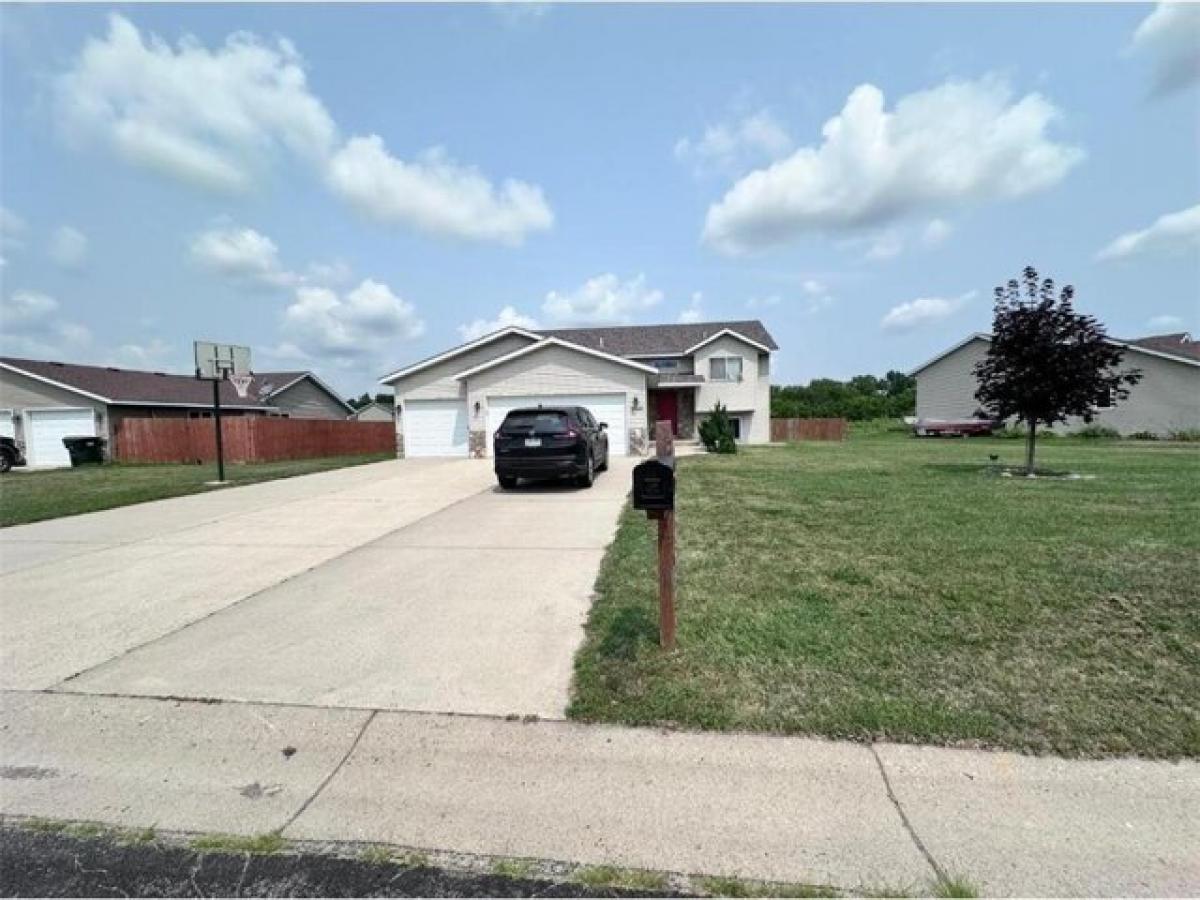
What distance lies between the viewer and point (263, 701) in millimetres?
3297

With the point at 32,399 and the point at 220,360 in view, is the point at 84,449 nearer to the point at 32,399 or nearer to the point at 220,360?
the point at 32,399

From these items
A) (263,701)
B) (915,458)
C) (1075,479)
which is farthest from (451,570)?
(915,458)

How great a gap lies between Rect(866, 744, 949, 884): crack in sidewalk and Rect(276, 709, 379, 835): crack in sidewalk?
2450 mm

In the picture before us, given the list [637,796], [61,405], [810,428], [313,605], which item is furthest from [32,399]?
[810,428]

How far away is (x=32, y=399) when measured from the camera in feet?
76.6

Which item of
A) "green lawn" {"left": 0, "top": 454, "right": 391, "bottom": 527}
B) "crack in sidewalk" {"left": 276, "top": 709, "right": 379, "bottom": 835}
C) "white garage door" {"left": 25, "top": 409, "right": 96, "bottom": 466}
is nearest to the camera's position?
"crack in sidewalk" {"left": 276, "top": 709, "right": 379, "bottom": 835}

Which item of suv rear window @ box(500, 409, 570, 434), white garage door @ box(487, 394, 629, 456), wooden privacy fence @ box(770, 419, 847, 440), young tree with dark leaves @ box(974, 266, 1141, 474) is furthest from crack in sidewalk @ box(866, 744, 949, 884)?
wooden privacy fence @ box(770, 419, 847, 440)

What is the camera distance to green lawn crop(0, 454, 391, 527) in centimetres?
1023

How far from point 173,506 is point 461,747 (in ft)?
33.6

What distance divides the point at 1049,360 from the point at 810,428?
2147 cm

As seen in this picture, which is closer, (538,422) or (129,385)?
(538,422)

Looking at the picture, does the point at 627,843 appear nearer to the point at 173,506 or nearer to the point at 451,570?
the point at 451,570

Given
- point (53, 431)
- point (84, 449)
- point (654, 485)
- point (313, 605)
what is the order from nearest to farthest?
1. point (654, 485)
2. point (313, 605)
3. point (84, 449)
4. point (53, 431)

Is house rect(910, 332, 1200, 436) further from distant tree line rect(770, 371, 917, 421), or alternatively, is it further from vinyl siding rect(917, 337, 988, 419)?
distant tree line rect(770, 371, 917, 421)
